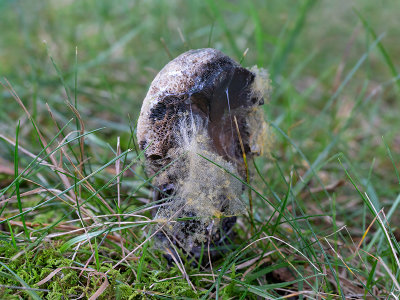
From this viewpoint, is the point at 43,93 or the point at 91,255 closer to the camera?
the point at 91,255

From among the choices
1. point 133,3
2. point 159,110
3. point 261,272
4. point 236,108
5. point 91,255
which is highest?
point 133,3

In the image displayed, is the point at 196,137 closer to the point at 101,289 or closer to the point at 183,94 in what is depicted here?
the point at 183,94

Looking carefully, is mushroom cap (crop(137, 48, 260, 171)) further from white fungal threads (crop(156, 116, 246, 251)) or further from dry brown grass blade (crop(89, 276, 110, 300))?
dry brown grass blade (crop(89, 276, 110, 300))

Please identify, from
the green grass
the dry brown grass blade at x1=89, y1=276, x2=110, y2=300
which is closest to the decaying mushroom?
the green grass

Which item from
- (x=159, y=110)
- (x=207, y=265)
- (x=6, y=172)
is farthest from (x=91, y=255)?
(x=6, y=172)

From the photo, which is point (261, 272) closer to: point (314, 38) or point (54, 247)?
point (54, 247)

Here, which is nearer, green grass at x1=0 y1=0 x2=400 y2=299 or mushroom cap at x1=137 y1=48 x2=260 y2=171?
mushroom cap at x1=137 y1=48 x2=260 y2=171

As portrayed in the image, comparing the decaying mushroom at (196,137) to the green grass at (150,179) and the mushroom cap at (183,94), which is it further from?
the green grass at (150,179)

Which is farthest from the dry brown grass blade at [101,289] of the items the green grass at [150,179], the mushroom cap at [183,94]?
the mushroom cap at [183,94]

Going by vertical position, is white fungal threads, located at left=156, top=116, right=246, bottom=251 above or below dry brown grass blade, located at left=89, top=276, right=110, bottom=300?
above
